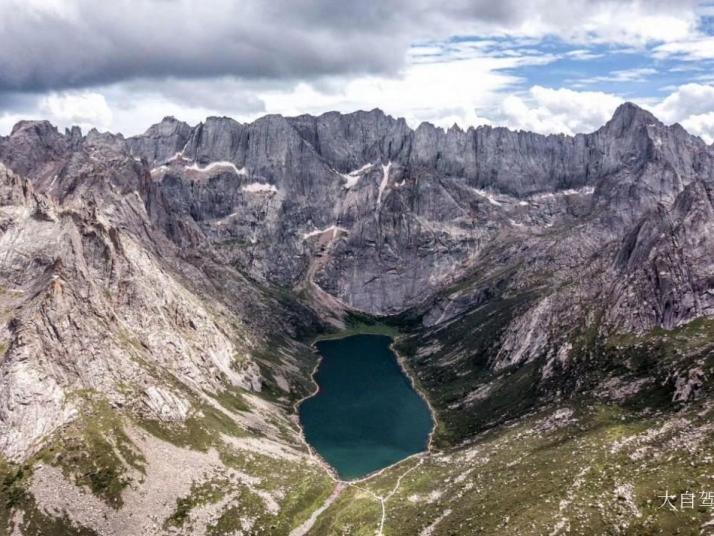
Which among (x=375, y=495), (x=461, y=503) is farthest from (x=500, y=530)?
(x=375, y=495)

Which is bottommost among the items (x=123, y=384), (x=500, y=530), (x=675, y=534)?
(x=500, y=530)

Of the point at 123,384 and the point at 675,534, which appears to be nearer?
the point at 675,534

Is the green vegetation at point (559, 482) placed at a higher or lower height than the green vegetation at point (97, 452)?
lower

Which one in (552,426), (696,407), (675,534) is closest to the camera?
(675,534)

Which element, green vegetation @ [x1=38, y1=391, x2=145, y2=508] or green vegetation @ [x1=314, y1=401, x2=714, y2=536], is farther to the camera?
green vegetation @ [x1=38, y1=391, x2=145, y2=508]

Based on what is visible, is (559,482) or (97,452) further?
(97,452)

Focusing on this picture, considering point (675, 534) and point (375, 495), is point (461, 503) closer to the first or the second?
point (375, 495)

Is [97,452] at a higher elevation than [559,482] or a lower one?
higher

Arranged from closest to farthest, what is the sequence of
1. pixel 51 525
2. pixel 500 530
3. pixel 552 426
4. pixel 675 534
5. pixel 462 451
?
1. pixel 675 534
2. pixel 500 530
3. pixel 51 525
4. pixel 552 426
5. pixel 462 451

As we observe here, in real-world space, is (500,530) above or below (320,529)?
above

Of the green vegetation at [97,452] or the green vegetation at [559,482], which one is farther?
the green vegetation at [97,452]

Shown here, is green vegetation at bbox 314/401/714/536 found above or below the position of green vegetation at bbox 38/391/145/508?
below
